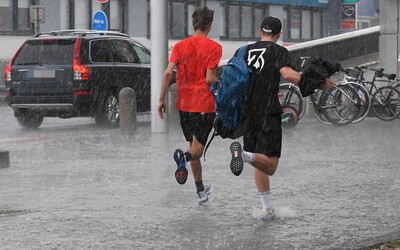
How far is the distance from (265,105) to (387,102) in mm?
11224

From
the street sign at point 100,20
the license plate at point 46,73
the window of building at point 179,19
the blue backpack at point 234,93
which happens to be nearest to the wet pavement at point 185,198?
the blue backpack at point 234,93

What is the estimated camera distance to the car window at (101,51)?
20.1 meters

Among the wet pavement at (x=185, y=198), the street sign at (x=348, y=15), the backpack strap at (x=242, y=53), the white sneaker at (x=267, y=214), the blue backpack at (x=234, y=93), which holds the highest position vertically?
the street sign at (x=348, y=15)

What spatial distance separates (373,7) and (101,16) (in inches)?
1322

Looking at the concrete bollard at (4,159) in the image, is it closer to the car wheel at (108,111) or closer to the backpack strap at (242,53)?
the backpack strap at (242,53)

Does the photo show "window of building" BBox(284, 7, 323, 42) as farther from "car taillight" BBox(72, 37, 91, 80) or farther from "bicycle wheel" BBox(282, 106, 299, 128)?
"bicycle wheel" BBox(282, 106, 299, 128)

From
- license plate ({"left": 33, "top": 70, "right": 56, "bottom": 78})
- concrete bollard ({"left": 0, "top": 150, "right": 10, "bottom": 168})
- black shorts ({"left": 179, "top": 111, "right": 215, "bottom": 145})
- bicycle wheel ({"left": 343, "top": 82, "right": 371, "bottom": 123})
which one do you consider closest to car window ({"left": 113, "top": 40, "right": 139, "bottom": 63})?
license plate ({"left": 33, "top": 70, "right": 56, "bottom": 78})

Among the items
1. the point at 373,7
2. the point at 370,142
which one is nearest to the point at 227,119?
the point at 370,142

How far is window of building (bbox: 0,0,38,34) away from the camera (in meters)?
38.8

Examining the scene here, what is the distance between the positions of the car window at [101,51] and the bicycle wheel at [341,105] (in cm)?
403

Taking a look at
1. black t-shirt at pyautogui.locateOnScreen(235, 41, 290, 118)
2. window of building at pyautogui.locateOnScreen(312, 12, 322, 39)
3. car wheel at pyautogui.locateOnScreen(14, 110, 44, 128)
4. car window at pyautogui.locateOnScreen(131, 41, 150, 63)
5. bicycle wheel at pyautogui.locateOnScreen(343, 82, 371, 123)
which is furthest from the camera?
window of building at pyautogui.locateOnScreen(312, 12, 322, 39)

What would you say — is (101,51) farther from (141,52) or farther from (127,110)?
(127,110)

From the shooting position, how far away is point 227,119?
866 centimetres

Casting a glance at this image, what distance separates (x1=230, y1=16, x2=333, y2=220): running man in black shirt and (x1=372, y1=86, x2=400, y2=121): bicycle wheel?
11.1 m
